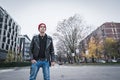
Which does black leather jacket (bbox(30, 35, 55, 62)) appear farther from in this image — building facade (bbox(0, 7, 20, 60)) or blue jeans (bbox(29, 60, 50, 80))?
building facade (bbox(0, 7, 20, 60))

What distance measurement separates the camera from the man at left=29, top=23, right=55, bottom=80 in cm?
368

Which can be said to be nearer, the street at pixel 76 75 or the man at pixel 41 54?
the man at pixel 41 54

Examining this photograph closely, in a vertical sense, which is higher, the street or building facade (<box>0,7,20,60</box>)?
building facade (<box>0,7,20,60</box>)

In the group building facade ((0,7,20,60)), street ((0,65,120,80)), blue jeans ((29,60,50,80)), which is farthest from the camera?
building facade ((0,7,20,60))

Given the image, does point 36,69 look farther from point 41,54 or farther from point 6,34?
point 6,34

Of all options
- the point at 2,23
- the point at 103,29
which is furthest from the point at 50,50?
the point at 103,29

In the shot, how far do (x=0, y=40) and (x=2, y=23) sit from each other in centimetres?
571

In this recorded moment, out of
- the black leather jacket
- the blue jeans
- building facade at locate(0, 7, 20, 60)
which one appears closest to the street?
the black leather jacket

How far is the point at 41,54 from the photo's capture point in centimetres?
371

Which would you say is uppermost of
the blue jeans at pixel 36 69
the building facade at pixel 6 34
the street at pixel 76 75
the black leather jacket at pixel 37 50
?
the building facade at pixel 6 34

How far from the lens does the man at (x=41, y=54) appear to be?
3684 mm

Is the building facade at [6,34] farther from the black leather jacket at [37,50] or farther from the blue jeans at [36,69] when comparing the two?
the blue jeans at [36,69]

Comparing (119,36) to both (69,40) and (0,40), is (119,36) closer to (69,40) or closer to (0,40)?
(69,40)

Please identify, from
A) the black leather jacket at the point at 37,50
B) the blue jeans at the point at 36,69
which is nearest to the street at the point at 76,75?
the black leather jacket at the point at 37,50
